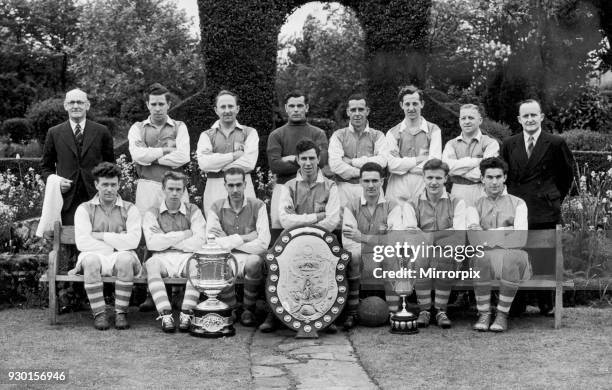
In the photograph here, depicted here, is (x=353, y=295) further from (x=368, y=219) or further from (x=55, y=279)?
(x=55, y=279)

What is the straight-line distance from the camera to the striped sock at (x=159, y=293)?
6.32 m

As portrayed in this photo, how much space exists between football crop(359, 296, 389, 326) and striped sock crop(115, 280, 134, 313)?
184cm

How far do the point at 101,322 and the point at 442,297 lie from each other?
268 cm

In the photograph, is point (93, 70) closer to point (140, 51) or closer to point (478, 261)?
point (140, 51)

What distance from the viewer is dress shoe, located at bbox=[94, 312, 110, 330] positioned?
20.8 ft

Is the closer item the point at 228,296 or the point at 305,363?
the point at 305,363

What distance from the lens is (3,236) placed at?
7.89 m

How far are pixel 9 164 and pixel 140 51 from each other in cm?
1736

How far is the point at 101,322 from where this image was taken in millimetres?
6344

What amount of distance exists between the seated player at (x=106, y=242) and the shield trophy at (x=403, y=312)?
206 centimetres

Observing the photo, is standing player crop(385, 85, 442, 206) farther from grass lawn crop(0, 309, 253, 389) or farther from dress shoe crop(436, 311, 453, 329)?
grass lawn crop(0, 309, 253, 389)

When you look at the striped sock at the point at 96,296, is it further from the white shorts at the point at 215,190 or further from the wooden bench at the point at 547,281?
the wooden bench at the point at 547,281

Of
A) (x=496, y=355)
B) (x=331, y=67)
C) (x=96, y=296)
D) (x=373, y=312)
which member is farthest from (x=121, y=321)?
(x=331, y=67)

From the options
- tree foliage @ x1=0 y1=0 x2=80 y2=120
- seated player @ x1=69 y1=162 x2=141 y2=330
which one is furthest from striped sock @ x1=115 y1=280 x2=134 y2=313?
tree foliage @ x1=0 y1=0 x2=80 y2=120
